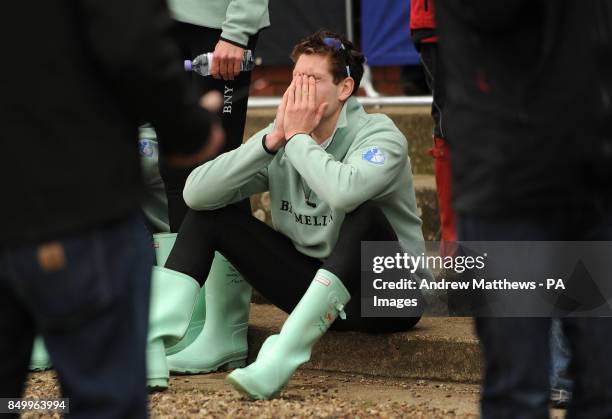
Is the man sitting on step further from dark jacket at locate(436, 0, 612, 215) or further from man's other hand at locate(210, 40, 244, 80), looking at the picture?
dark jacket at locate(436, 0, 612, 215)

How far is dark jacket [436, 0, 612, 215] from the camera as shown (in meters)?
2.22

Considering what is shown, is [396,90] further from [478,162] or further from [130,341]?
[130,341]

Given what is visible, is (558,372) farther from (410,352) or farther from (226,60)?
(226,60)

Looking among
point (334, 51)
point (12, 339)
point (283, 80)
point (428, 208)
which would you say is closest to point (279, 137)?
point (334, 51)

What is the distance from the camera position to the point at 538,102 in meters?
2.23

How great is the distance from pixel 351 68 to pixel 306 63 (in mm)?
161

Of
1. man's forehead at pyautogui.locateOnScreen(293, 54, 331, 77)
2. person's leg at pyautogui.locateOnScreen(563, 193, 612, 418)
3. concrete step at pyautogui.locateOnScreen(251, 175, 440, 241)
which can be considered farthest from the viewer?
concrete step at pyautogui.locateOnScreen(251, 175, 440, 241)

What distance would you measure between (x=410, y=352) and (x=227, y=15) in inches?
51.8

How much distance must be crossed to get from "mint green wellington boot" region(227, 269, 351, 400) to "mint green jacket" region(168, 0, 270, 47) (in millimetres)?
934

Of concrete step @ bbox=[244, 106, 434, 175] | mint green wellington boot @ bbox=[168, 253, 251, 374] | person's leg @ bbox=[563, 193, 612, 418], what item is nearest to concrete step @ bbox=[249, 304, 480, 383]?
mint green wellington boot @ bbox=[168, 253, 251, 374]

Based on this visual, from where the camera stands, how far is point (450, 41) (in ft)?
7.50

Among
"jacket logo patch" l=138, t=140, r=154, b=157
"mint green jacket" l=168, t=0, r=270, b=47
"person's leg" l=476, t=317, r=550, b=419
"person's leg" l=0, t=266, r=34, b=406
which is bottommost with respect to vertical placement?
"person's leg" l=476, t=317, r=550, b=419

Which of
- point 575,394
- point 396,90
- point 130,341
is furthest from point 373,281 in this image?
point 396,90

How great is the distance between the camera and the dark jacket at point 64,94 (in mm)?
1826
